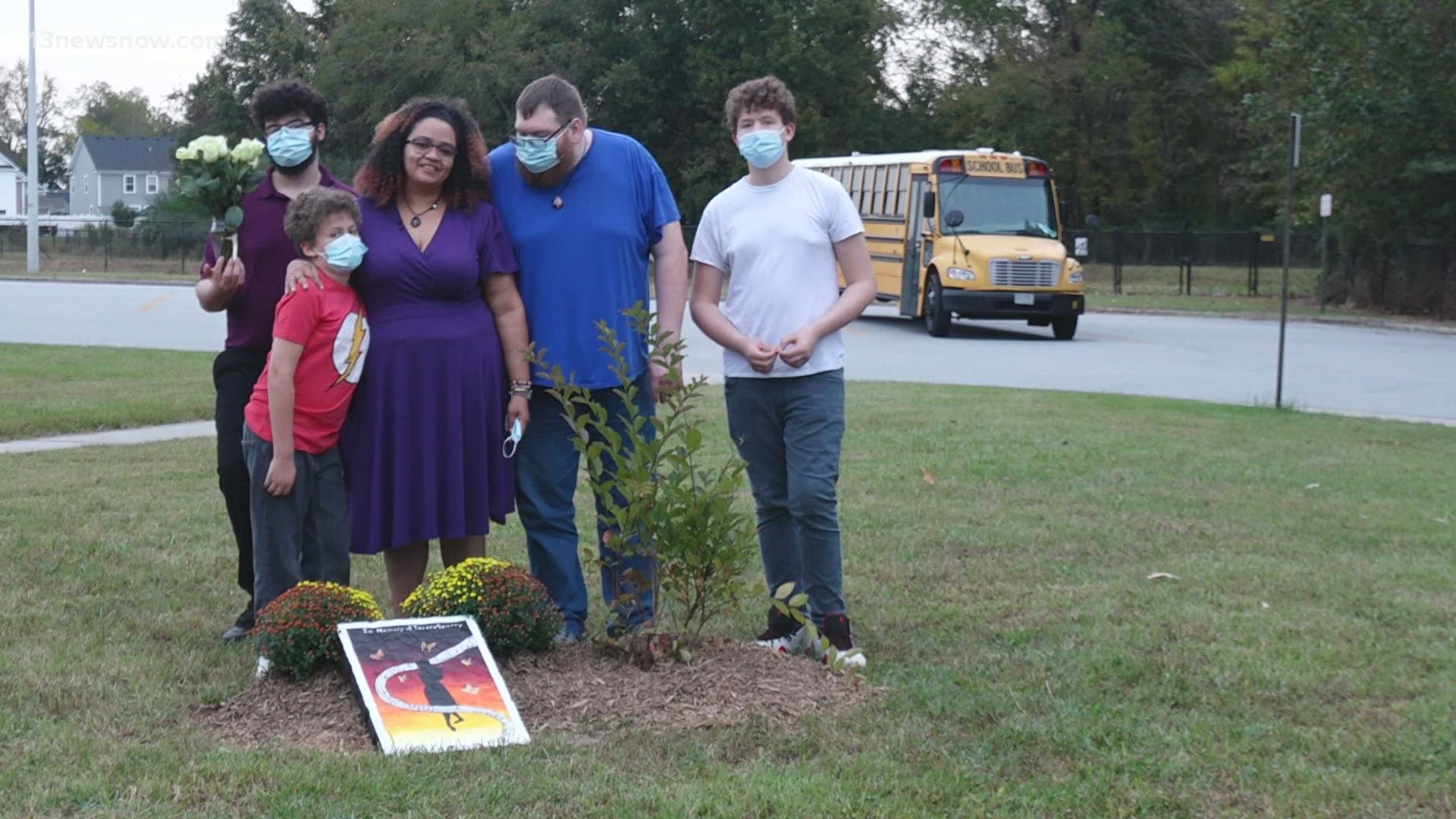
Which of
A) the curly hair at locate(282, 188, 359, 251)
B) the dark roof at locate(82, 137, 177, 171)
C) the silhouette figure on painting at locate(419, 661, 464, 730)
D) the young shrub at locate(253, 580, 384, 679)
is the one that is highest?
the dark roof at locate(82, 137, 177, 171)

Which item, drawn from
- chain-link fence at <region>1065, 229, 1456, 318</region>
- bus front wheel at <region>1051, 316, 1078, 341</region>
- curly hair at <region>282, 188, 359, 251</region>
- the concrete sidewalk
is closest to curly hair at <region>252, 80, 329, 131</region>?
curly hair at <region>282, 188, 359, 251</region>

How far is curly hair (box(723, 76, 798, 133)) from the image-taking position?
A: 531cm

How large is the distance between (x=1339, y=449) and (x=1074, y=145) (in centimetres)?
4094

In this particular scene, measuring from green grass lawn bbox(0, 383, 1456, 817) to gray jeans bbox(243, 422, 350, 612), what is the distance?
0.32 meters

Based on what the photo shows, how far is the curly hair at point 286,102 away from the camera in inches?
209

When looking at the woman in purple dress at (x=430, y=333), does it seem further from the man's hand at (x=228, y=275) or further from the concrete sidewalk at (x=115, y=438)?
the concrete sidewalk at (x=115, y=438)

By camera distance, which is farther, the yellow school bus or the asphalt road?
the yellow school bus

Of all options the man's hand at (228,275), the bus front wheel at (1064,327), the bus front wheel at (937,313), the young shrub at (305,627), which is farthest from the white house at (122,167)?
the young shrub at (305,627)

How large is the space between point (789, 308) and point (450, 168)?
1.17 meters

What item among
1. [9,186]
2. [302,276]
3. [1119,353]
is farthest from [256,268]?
[9,186]

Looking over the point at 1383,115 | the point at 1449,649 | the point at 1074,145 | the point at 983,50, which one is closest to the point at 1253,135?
the point at 1074,145

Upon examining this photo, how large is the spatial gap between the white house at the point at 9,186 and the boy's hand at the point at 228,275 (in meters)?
99.5

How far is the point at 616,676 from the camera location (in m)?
4.90

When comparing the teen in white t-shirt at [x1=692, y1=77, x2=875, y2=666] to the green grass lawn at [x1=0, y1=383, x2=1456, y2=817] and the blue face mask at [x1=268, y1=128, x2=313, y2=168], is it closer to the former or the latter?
the green grass lawn at [x1=0, y1=383, x2=1456, y2=817]
